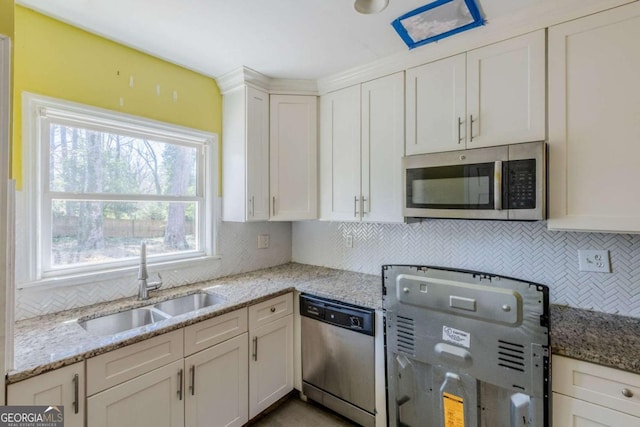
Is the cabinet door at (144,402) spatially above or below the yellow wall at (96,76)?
below

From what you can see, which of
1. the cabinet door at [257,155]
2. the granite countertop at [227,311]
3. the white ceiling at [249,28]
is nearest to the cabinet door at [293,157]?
the cabinet door at [257,155]

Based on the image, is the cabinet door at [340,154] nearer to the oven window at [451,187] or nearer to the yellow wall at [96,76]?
the oven window at [451,187]

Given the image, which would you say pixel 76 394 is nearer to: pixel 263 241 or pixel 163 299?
pixel 163 299

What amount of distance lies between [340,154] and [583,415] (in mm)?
1876

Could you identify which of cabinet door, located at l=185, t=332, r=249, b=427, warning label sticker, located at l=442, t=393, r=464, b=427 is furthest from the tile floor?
warning label sticker, located at l=442, t=393, r=464, b=427

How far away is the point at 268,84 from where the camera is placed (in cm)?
232

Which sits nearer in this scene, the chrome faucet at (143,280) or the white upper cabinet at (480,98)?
the white upper cabinet at (480,98)

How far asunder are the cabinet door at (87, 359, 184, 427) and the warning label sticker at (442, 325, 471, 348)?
4.28 feet

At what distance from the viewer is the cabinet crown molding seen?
2.21 meters

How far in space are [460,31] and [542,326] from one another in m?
1.54

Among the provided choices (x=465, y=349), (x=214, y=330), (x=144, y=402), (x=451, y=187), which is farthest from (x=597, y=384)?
(x=144, y=402)

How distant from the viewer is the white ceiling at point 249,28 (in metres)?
1.46

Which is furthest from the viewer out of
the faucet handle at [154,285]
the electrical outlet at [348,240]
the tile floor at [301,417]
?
the electrical outlet at [348,240]

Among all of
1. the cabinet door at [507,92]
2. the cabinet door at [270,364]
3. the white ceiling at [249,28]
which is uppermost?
the white ceiling at [249,28]
